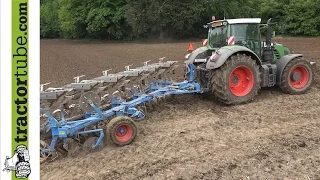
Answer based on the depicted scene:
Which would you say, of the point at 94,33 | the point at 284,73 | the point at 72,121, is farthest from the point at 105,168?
the point at 94,33

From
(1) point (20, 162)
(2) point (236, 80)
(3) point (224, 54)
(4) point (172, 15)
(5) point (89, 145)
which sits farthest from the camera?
(4) point (172, 15)

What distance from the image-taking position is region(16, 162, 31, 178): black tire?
7.98 feet

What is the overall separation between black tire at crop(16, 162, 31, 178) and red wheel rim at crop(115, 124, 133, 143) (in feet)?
9.01

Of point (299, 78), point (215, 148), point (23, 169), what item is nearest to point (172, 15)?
point (299, 78)

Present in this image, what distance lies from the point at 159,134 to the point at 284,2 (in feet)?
103

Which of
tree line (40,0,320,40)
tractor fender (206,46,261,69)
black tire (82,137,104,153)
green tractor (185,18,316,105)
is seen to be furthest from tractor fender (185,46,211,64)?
tree line (40,0,320,40)

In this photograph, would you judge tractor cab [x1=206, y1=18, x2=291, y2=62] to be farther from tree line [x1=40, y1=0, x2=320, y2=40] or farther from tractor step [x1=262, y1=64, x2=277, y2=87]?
tree line [x1=40, y1=0, x2=320, y2=40]

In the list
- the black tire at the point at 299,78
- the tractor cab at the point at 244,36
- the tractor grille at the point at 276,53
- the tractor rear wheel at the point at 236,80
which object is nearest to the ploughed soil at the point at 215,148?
the tractor rear wheel at the point at 236,80

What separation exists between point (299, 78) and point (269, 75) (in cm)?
86

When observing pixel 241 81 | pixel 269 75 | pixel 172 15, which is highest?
pixel 172 15

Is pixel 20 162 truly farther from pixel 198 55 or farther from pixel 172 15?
pixel 172 15

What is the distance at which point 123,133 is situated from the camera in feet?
17.5

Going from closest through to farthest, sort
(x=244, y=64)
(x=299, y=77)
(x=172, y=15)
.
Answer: (x=244, y=64) → (x=299, y=77) → (x=172, y=15)

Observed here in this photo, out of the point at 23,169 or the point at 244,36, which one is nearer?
the point at 23,169
